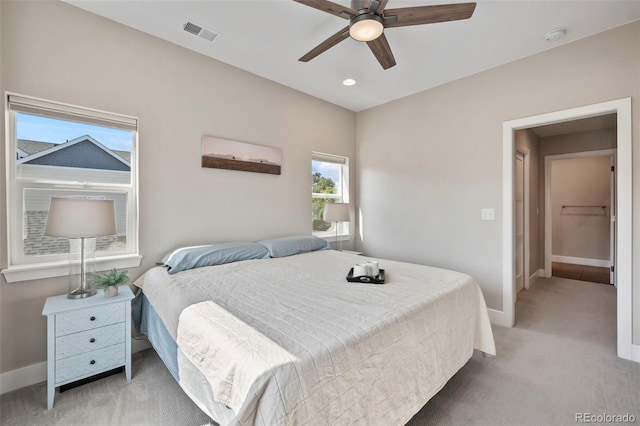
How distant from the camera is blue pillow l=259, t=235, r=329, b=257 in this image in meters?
2.98

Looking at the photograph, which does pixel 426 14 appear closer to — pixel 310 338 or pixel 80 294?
pixel 310 338

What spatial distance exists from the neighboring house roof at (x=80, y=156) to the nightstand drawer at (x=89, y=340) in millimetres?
1297

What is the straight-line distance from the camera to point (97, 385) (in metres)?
1.99

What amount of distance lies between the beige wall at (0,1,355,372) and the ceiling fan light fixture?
1.74 meters

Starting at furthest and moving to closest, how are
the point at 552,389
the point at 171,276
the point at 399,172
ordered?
the point at 399,172, the point at 171,276, the point at 552,389

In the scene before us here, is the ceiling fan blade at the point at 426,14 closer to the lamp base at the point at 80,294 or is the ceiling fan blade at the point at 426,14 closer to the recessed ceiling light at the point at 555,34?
the recessed ceiling light at the point at 555,34

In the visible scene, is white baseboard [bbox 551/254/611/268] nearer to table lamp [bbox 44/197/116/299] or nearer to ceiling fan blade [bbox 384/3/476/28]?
ceiling fan blade [bbox 384/3/476/28]

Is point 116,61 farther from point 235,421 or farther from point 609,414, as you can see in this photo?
point 609,414

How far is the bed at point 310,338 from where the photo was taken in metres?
1.04

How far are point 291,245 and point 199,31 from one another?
2.22 m

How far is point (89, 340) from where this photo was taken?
1.90m

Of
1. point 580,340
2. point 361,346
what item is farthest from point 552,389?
point 361,346

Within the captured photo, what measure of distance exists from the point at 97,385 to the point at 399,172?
3.85m

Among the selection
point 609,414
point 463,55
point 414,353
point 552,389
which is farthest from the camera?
point 463,55
